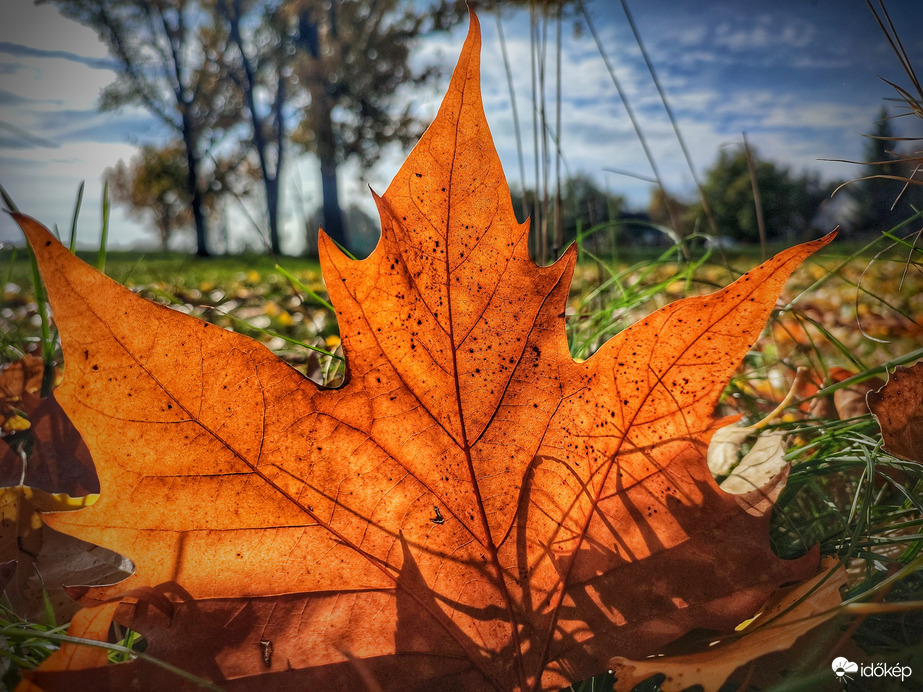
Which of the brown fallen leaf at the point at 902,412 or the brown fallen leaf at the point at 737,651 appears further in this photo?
the brown fallen leaf at the point at 902,412

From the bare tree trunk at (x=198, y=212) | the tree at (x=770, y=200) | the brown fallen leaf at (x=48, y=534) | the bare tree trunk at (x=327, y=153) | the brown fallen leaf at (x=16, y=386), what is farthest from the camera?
the bare tree trunk at (x=327, y=153)

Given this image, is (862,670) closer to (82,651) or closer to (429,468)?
(429,468)

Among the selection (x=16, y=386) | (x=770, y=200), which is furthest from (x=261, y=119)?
(x=16, y=386)

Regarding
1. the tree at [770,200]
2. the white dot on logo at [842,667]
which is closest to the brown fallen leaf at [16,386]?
the white dot on logo at [842,667]

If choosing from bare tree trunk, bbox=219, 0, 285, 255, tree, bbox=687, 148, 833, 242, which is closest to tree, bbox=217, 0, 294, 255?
bare tree trunk, bbox=219, 0, 285, 255

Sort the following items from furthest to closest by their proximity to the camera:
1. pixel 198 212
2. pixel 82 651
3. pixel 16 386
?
pixel 198 212 → pixel 16 386 → pixel 82 651

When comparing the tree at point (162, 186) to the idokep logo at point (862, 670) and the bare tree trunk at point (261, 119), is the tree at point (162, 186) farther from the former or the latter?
the idokep logo at point (862, 670)

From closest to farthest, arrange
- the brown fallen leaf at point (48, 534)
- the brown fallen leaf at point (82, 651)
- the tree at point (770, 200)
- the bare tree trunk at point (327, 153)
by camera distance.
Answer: the brown fallen leaf at point (82, 651) < the brown fallen leaf at point (48, 534) < the tree at point (770, 200) < the bare tree trunk at point (327, 153)
